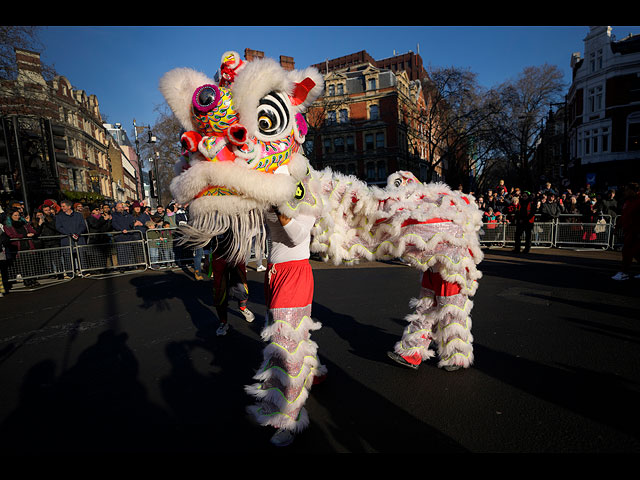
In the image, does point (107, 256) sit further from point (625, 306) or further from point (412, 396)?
point (625, 306)

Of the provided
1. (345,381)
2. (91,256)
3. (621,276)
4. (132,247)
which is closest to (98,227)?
(91,256)

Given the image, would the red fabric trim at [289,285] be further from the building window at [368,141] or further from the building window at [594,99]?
the building window at [368,141]

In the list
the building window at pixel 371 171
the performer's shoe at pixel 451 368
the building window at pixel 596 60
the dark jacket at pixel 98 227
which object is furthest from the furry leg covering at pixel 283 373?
the building window at pixel 371 171

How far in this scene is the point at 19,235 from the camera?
26.7 ft

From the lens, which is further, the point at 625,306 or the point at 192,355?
the point at 625,306

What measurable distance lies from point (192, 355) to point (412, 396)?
2.48m

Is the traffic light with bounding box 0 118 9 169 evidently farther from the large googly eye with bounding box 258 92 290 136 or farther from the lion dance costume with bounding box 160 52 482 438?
the large googly eye with bounding box 258 92 290 136

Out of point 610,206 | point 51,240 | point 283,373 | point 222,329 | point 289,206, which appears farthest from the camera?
point 610,206

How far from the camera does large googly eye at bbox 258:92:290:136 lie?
2.01 metres

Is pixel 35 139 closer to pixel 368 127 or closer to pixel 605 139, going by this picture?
pixel 368 127

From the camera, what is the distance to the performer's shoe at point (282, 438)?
2264 millimetres

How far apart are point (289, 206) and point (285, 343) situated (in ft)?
3.03

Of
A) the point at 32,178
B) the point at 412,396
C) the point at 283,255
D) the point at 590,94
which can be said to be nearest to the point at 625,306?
the point at 412,396
